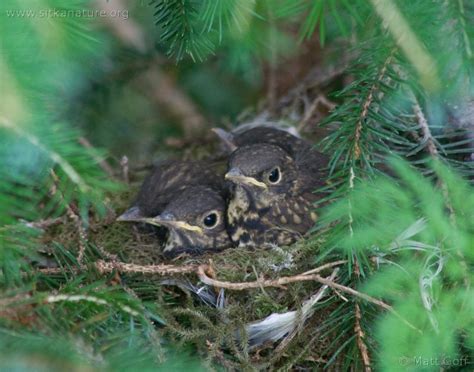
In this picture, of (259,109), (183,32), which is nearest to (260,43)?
(183,32)

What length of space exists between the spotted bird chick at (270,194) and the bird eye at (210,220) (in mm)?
61

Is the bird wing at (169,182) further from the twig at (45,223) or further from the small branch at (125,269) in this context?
the small branch at (125,269)

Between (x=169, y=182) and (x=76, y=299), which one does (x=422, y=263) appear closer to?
(x=76, y=299)

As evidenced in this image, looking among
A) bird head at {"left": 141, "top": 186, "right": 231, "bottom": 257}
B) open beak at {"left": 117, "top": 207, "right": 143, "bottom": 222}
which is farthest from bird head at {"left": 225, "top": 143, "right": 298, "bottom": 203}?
open beak at {"left": 117, "top": 207, "right": 143, "bottom": 222}

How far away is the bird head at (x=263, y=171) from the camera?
2.68m

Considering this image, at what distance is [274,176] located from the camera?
109 inches

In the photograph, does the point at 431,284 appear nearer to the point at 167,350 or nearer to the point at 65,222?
the point at 167,350

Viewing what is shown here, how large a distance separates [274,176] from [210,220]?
34 centimetres

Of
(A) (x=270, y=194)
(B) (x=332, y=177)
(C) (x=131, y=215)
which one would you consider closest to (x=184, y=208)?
(C) (x=131, y=215)

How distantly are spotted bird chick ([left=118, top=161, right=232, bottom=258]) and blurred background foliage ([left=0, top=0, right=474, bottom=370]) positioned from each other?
0.72 feet

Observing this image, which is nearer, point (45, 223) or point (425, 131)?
point (425, 131)

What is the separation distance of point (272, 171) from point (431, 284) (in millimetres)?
1203

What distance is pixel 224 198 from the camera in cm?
292

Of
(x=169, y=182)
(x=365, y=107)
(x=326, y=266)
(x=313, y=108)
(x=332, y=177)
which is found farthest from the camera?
(x=313, y=108)
